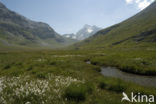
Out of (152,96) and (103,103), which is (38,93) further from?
(152,96)

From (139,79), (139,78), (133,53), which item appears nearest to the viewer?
(139,79)

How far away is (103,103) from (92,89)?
→ 1911 mm

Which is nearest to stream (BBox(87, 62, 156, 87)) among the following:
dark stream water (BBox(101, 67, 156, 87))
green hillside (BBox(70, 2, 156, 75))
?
dark stream water (BBox(101, 67, 156, 87))

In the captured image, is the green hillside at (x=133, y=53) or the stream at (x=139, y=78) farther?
the green hillside at (x=133, y=53)

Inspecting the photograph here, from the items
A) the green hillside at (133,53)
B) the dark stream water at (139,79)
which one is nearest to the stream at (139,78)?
the dark stream water at (139,79)

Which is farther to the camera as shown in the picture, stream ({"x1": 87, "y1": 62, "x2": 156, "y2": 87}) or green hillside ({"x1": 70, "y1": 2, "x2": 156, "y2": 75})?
green hillside ({"x1": 70, "y1": 2, "x2": 156, "y2": 75})

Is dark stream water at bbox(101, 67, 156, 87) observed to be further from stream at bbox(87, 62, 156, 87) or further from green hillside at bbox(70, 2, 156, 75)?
green hillside at bbox(70, 2, 156, 75)

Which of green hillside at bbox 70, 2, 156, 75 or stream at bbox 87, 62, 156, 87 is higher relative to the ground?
green hillside at bbox 70, 2, 156, 75

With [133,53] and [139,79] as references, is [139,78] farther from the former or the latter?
[133,53]

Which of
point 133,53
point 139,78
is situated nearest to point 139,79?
point 139,78

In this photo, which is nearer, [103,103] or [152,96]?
[103,103]

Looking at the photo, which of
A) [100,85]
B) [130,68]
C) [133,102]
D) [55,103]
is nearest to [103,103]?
[133,102]

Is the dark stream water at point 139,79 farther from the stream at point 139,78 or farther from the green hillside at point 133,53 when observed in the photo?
the green hillside at point 133,53

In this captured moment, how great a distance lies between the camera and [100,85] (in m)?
8.78
